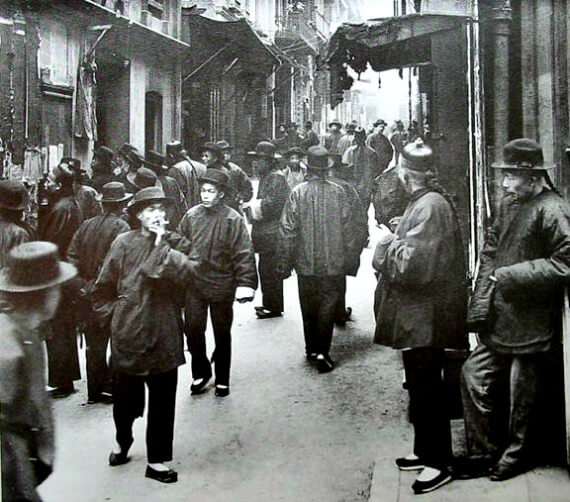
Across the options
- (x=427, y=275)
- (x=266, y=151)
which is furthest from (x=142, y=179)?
(x=427, y=275)

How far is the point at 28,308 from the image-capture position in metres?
2.47

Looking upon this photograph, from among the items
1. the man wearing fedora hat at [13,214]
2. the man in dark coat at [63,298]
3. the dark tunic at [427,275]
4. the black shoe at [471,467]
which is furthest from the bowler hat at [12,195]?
the black shoe at [471,467]

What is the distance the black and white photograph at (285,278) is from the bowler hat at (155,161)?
1 centimetres

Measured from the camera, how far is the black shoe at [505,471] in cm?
256

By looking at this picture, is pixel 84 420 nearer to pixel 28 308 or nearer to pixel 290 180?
pixel 28 308

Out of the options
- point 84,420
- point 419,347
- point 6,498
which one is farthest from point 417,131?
point 6,498

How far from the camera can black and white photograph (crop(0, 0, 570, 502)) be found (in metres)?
2.58

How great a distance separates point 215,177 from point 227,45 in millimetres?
659

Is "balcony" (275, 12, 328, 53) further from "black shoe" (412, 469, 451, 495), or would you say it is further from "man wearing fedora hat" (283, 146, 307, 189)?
"black shoe" (412, 469, 451, 495)

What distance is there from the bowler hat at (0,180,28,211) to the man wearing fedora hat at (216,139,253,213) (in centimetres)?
93

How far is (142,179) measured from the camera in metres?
3.08

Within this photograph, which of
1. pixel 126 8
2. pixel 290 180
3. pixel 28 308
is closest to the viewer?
pixel 28 308

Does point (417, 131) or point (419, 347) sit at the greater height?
point (417, 131)

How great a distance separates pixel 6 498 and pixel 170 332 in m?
0.85
